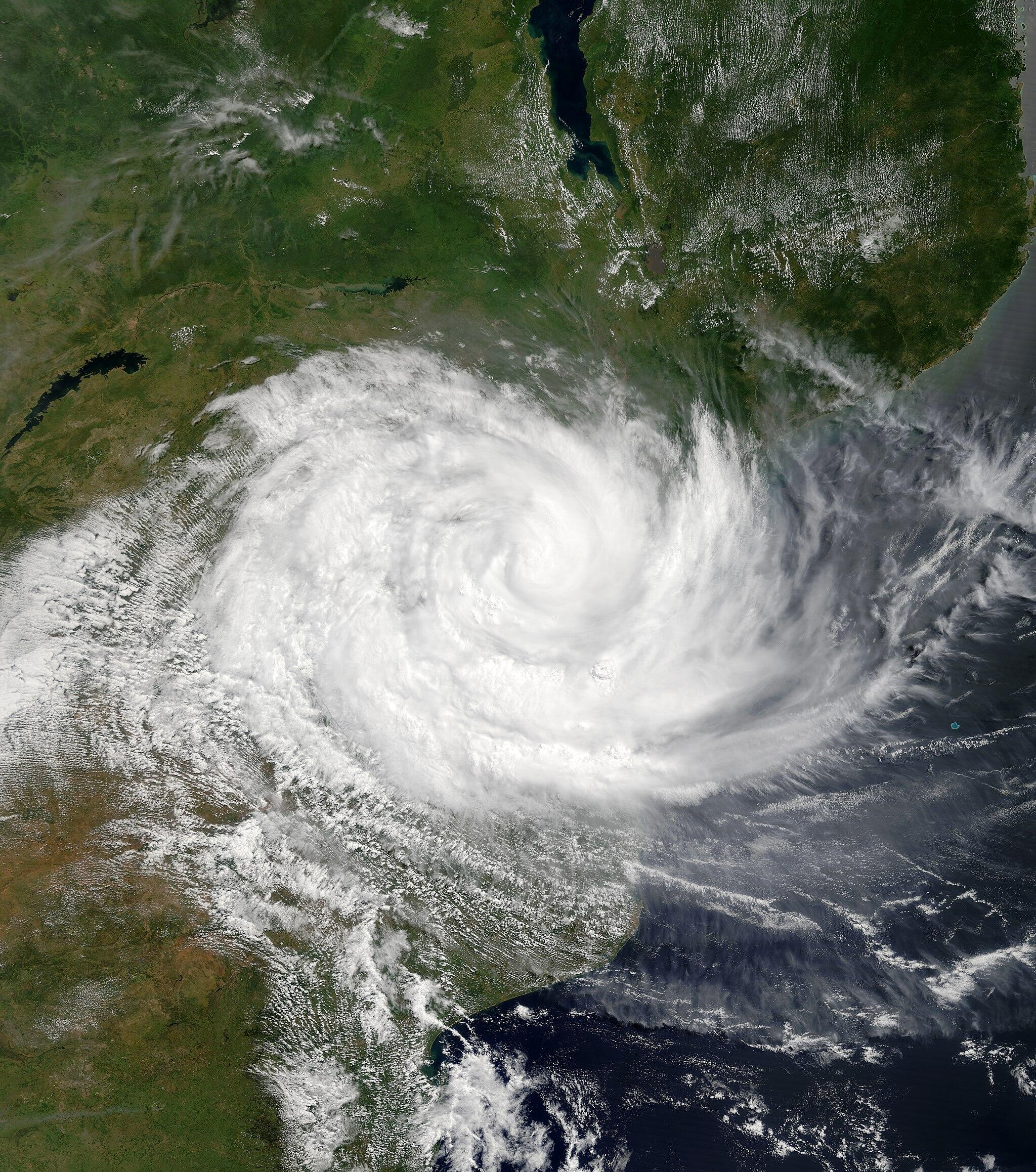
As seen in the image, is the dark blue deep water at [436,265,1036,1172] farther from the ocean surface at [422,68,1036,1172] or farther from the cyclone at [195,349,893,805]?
the cyclone at [195,349,893,805]

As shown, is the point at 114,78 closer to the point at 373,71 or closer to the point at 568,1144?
the point at 373,71

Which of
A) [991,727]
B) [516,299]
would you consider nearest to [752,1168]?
[991,727]

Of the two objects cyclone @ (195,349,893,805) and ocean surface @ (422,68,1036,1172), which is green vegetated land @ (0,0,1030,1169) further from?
ocean surface @ (422,68,1036,1172)

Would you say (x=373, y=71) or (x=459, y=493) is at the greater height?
(x=373, y=71)

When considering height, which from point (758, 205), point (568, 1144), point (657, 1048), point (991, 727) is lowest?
point (568, 1144)

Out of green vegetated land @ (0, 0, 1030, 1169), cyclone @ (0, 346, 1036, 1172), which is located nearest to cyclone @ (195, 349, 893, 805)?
cyclone @ (0, 346, 1036, 1172)

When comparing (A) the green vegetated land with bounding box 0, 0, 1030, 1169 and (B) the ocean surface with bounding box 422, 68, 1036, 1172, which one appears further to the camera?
(B) the ocean surface with bounding box 422, 68, 1036, 1172

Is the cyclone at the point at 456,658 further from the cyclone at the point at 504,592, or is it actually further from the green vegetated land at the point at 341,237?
the green vegetated land at the point at 341,237
